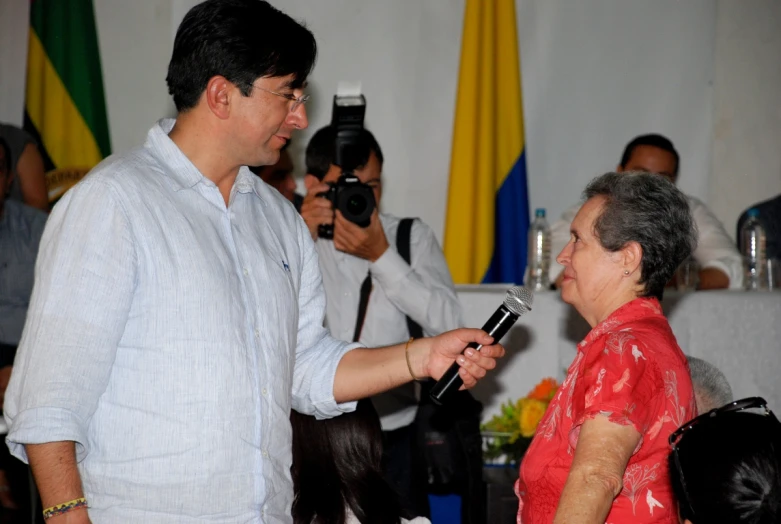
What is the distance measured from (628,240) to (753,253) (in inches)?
112

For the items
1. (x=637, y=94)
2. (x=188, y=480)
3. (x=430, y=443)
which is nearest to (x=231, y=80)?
(x=188, y=480)

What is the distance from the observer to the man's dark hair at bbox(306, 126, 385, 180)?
3363 mm

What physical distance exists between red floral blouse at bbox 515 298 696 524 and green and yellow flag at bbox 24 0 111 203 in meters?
4.24

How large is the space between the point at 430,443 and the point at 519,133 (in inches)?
107

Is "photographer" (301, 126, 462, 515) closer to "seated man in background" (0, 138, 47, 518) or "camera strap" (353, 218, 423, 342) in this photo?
"camera strap" (353, 218, 423, 342)

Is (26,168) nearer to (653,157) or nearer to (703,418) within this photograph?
(653,157)

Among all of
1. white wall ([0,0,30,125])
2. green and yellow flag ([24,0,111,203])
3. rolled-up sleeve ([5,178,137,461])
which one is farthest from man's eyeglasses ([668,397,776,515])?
white wall ([0,0,30,125])

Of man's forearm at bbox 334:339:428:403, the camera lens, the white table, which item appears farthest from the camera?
the white table

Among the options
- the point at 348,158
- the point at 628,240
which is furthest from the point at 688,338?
the point at 628,240

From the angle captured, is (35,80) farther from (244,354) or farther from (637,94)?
(244,354)

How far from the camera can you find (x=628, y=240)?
193 centimetres

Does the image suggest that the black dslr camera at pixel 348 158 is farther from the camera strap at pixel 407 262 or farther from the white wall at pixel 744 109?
the white wall at pixel 744 109

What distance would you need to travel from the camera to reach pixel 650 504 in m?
1.73

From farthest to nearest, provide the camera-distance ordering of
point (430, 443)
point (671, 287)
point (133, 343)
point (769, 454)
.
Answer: point (671, 287) < point (430, 443) < point (133, 343) < point (769, 454)
